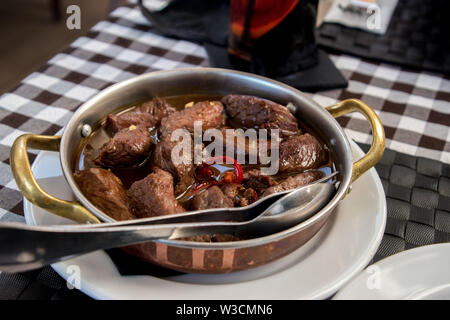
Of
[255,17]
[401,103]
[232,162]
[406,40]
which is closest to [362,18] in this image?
[406,40]

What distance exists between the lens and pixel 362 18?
101 inches

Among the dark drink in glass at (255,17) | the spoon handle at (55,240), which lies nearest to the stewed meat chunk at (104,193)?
the spoon handle at (55,240)

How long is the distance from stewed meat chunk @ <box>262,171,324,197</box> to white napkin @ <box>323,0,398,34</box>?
145 centimetres

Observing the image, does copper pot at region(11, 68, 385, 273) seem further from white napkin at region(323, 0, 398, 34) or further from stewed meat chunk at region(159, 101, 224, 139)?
white napkin at region(323, 0, 398, 34)

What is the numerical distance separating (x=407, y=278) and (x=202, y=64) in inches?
59.5

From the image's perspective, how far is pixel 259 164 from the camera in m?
1.45

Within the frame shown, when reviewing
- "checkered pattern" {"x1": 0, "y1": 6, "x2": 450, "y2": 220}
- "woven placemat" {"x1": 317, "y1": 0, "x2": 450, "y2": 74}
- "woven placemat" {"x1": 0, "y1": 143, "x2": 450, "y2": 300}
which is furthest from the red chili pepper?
"woven placemat" {"x1": 317, "y1": 0, "x2": 450, "y2": 74}

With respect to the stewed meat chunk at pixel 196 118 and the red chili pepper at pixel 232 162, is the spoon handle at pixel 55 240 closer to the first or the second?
Answer: the red chili pepper at pixel 232 162

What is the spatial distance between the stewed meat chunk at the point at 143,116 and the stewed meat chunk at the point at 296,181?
51 cm

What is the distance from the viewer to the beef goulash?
1.20m

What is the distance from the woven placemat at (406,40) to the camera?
2312 millimetres

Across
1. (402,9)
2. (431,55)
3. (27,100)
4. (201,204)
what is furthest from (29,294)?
(402,9)

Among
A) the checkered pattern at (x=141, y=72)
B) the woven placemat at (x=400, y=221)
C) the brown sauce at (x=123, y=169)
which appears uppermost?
the brown sauce at (x=123, y=169)
